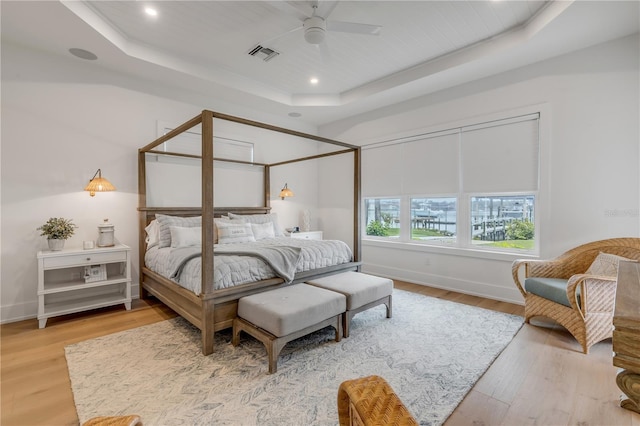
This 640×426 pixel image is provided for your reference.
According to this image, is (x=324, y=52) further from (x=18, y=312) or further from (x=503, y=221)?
(x=18, y=312)

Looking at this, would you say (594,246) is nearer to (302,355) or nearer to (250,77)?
(302,355)

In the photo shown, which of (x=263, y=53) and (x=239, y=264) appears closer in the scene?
(x=239, y=264)

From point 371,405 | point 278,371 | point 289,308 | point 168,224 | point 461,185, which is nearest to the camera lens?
point 371,405

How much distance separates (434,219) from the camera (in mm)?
4602

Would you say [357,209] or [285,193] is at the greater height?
[285,193]

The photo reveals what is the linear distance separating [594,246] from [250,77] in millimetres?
4607

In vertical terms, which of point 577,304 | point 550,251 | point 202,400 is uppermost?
point 550,251

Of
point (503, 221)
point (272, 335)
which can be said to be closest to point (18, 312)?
point (272, 335)

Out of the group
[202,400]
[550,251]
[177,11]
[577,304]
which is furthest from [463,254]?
[177,11]

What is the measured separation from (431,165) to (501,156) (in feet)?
3.13

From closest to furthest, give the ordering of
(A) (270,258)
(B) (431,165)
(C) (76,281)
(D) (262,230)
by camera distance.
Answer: (A) (270,258), (C) (76,281), (D) (262,230), (B) (431,165)

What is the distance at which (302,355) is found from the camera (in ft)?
7.88

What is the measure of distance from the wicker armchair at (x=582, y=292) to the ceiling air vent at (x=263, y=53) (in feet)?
12.0

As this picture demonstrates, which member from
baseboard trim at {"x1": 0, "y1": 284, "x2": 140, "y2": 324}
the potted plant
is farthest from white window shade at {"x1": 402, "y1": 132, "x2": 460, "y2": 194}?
baseboard trim at {"x1": 0, "y1": 284, "x2": 140, "y2": 324}
